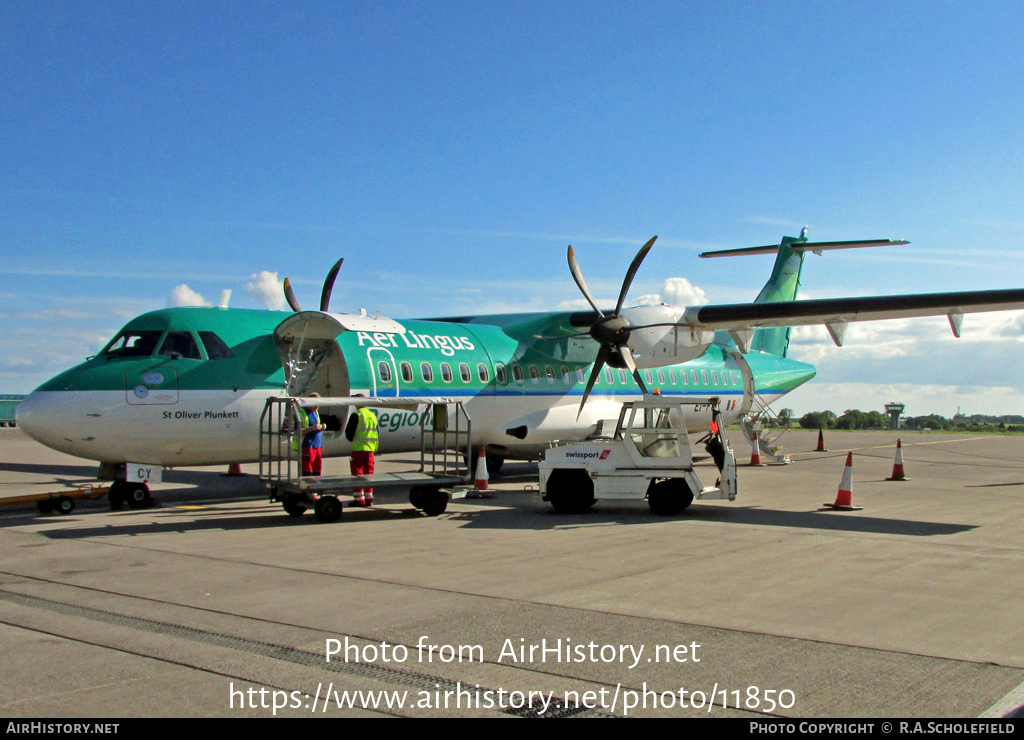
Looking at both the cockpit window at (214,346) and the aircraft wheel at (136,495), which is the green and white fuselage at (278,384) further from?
the aircraft wheel at (136,495)

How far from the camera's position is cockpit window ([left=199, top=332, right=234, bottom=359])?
1323 centimetres

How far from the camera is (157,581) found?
7.76m

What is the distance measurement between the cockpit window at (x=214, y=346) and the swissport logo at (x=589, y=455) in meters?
5.49

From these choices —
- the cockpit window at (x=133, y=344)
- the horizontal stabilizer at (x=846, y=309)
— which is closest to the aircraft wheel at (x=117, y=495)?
the cockpit window at (x=133, y=344)

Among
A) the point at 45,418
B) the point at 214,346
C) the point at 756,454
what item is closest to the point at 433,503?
the point at 214,346

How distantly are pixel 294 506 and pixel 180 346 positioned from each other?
318 cm

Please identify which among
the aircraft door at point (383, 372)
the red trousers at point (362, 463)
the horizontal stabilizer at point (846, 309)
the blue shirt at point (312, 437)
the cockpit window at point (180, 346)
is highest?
the horizontal stabilizer at point (846, 309)

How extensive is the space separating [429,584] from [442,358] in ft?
29.6

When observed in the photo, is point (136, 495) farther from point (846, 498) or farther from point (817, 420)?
point (817, 420)

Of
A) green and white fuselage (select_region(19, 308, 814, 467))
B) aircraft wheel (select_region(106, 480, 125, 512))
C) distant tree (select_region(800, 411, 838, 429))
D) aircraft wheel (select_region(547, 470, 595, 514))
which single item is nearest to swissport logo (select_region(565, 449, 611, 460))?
aircraft wheel (select_region(547, 470, 595, 514))

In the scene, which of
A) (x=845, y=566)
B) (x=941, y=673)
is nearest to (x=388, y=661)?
(x=941, y=673)

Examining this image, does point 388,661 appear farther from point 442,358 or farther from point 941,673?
point 442,358

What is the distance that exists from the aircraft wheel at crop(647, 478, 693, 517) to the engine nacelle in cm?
418

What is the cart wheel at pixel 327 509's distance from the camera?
463 inches
